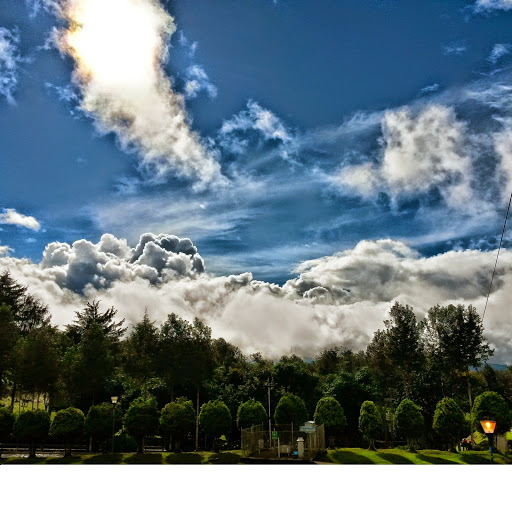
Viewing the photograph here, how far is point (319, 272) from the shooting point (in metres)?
32.3

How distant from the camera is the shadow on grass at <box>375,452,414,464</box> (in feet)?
100

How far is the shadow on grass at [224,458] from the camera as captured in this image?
2964cm

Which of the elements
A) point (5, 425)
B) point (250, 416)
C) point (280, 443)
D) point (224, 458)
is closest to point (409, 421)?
point (280, 443)

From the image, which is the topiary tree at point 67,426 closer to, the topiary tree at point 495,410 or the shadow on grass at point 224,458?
the shadow on grass at point 224,458

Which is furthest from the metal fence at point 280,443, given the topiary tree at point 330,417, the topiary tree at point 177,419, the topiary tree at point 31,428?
the topiary tree at point 31,428

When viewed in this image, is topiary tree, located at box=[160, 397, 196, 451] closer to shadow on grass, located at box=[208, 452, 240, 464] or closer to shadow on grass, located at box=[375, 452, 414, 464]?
shadow on grass, located at box=[208, 452, 240, 464]

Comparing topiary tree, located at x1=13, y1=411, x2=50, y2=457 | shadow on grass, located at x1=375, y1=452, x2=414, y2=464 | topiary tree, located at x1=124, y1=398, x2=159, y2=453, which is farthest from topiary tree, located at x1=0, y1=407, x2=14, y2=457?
shadow on grass, located at x1=375, y1=452, x2=414, y2=464

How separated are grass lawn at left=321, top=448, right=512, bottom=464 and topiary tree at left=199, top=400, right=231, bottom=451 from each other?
631cm

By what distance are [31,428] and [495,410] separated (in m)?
25.7
